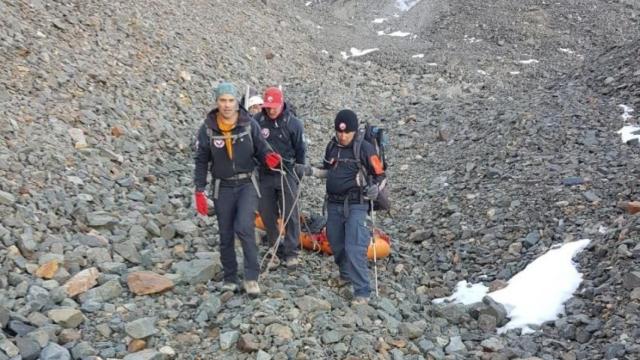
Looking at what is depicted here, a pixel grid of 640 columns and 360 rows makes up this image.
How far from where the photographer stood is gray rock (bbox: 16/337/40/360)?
498cm

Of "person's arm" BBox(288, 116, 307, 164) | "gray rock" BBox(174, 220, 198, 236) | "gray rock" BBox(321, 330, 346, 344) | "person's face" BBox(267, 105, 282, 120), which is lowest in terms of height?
"gray rock" BBox(321, 330, 346, 344)

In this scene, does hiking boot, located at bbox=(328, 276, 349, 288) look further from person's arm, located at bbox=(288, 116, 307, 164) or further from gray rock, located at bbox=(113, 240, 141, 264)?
gray rock, located at bbox=(113, 240, 141, 264)

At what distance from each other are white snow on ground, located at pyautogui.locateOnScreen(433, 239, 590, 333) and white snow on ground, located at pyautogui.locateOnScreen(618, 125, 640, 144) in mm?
3982

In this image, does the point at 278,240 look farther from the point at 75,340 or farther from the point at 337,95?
the point at 337,95

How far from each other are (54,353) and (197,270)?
1.95 metres

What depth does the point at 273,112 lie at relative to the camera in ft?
23.0

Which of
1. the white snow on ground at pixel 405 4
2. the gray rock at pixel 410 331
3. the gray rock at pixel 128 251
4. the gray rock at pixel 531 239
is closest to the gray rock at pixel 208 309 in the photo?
the gray rock at pixel 128 251

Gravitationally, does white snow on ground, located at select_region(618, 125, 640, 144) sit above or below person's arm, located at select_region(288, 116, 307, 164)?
below

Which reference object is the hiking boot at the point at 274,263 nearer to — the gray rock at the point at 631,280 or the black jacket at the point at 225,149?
the black jacket at the point at 225,149

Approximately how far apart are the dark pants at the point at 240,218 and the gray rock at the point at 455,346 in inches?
80.7

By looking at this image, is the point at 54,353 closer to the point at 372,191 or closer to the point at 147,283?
the point at 147,283

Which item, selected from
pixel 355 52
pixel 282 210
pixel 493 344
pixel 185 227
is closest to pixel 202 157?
pixel 282 210

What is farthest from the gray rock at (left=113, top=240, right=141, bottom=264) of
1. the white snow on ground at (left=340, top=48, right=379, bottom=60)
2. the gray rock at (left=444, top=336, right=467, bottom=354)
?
the white snow on ground at (left=340, top=48, right=379, bottom=60)

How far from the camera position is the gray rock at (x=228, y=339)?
538 cm
